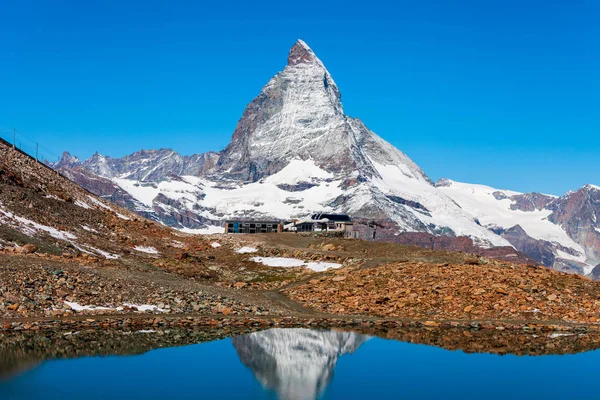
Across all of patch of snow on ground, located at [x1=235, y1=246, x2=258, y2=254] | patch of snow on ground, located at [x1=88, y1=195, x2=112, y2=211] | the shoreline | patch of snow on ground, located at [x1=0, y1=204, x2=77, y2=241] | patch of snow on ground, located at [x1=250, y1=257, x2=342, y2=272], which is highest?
patch of snow on ground, located at [x1=88, y1=195, x2=112, y2=211]

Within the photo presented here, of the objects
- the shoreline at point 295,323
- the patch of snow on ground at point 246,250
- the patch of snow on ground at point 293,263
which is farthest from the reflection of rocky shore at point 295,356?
the patch of snow on ground at point 246,250

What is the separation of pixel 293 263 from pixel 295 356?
65.7m

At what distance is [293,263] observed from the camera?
119562mm

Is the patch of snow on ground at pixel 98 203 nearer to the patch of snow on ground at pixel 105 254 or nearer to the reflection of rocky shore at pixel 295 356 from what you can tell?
the patch of snow on ground at pixel 105 254

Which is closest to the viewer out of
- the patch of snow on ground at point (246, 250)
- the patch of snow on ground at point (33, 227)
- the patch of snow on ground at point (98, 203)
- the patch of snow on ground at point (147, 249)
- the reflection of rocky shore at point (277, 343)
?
the reflection of rocky shore at point (277, 343)

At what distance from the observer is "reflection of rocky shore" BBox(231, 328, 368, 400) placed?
45594 millimetres

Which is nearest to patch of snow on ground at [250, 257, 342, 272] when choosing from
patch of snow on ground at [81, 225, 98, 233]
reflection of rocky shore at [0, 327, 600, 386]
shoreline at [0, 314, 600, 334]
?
patch of snow on ground at [81, 225, 98, 233]

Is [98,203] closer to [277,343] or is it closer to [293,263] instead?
[293,263]

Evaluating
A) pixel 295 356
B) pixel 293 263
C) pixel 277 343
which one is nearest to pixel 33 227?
pixel 293 263

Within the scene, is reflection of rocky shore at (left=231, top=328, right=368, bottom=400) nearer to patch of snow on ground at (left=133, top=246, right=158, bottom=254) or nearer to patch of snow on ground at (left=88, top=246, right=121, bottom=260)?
patch of snow on ground at (left=88, top=246, right=121, bottom=260)

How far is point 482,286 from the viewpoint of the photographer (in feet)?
251

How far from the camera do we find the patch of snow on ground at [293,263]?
114 m

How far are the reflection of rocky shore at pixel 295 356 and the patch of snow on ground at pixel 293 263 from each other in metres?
49.1

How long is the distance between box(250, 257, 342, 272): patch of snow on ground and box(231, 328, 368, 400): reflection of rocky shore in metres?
49.1
